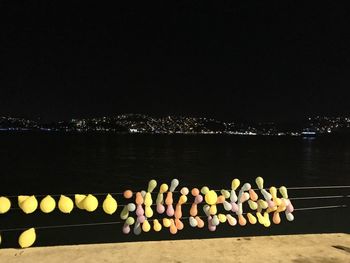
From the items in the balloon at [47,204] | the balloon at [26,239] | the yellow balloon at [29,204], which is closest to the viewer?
the balloon at [26,239]

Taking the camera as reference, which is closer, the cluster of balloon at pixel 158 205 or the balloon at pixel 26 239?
the balloon at pixel 26 239

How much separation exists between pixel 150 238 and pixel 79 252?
1352 centimetres

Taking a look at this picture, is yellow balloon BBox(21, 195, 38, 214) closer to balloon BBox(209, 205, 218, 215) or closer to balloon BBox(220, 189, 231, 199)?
balloon BBox(209, 205, 218, 215)

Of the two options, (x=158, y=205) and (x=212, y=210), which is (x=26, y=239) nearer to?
(x=158, y=205)

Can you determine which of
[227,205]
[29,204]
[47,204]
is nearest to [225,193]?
[227,205]

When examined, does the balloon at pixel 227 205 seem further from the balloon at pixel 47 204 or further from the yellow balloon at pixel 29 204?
the yellow balloon at pixel 29 204

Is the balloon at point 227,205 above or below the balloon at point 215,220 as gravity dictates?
above

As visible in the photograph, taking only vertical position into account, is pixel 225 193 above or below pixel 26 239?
above

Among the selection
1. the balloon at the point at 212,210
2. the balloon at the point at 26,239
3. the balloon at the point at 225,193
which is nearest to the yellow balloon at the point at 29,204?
the balloon at the point at 26,239

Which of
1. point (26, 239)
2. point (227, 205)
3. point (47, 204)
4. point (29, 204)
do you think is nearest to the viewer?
point (26, 239)

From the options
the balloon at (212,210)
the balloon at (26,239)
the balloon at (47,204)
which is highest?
the balloon at (47,204)

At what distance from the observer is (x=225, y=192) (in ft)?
21.1

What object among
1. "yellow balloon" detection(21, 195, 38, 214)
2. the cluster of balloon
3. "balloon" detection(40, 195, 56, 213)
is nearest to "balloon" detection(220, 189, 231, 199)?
the cluster of balloon

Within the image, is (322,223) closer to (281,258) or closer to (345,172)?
(281,258)
